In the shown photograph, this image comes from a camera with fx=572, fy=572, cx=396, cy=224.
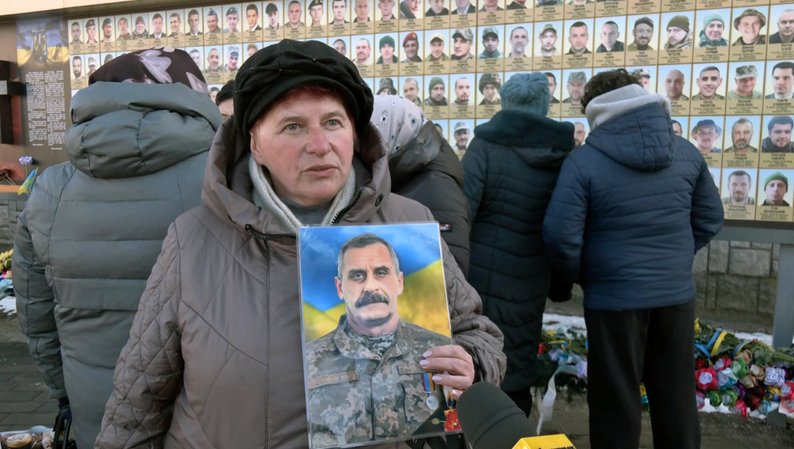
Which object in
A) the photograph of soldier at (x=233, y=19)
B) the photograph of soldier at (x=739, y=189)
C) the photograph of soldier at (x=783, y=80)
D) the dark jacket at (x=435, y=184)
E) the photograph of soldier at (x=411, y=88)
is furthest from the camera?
the photograph of soldier at (x=233, y=19)

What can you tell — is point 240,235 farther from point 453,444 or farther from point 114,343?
point 114,343

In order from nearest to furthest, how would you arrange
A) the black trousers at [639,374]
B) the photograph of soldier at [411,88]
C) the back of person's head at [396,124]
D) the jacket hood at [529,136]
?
1. the back of person's head at [396,124]
2. the black trousers at [639,374]
3. the jacket hood at [529,136]
4. the photograph of soldier at [411,88]

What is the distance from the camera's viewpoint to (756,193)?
12.4 ft

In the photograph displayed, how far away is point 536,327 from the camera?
10.4ft

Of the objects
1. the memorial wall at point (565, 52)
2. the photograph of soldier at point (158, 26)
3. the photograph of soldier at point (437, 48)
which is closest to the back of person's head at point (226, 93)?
the memorial wall at point (565, 52)

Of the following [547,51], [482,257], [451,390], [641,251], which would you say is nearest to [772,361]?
[641,251]

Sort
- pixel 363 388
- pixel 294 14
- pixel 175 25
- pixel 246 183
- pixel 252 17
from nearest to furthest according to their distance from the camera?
pixel 363 388 → pixel 246 183 → pixel 294 14 → pixel 252 17 → pixel 175 25

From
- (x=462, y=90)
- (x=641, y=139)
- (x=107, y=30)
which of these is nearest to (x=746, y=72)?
(x=641, y=139)

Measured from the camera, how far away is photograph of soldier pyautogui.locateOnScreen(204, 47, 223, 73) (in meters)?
5.25

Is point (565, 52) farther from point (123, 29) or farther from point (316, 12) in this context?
point (123, 29)

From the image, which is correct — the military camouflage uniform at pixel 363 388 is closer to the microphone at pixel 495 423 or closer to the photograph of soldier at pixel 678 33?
the microphone at pixel 495 423

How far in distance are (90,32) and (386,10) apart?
3244 mm

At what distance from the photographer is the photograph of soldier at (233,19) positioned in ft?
16.7

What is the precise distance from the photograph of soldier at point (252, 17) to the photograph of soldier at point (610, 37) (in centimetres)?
288
